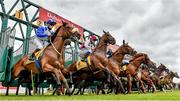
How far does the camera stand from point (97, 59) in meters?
11.4

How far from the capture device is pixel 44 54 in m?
9.02

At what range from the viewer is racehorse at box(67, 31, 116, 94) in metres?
11.4

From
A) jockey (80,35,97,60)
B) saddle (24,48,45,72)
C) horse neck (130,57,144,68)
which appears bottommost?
saddle (24,48,45,72)

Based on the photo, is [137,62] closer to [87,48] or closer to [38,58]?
[87,48]

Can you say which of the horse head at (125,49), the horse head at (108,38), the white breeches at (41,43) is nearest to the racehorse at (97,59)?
the horse head at (108,38)

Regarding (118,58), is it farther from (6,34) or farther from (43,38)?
(6,34)

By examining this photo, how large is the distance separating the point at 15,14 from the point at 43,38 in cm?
577

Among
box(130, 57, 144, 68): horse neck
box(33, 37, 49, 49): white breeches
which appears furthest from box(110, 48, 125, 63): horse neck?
box(33, 37, 49, 49): white breeches

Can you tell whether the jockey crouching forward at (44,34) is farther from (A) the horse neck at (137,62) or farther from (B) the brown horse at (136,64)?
(A) the horse neck at (137,62)

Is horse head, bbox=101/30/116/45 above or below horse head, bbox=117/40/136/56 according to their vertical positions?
above

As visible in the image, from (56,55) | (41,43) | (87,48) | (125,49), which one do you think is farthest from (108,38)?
(56,55)

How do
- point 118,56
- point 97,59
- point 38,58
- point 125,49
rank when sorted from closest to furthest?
1. point 38,58
2. point 97,59
3. point 118,56
4. point 125,49

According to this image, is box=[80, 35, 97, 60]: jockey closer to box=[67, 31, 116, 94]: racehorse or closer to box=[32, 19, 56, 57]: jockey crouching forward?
box=[67, 31, 116, 94]: racehorse

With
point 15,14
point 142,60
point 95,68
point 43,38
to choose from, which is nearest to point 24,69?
point 43,38
